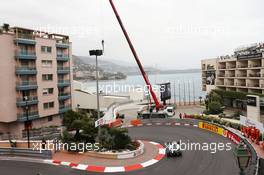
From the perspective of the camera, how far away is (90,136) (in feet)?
79.8

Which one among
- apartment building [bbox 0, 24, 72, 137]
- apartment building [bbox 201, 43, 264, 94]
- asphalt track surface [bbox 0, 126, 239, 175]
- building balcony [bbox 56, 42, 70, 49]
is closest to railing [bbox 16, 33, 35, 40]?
apartment building [bbox 0, 24, 72, 137]

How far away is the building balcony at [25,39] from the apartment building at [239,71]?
43733 mm

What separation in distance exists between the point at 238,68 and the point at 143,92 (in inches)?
907

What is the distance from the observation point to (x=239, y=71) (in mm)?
59406

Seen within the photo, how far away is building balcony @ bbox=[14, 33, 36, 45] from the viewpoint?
3890 cm

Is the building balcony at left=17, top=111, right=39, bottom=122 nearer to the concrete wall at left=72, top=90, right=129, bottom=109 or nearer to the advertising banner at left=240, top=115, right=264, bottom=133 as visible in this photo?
the concrete wall at left=72, top=90, right=129, bottom=109

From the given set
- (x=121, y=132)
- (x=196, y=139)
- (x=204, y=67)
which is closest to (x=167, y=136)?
(x=196, y=139)

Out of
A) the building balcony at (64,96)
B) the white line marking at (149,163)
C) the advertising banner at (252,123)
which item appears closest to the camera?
the white line marking at (149,163)

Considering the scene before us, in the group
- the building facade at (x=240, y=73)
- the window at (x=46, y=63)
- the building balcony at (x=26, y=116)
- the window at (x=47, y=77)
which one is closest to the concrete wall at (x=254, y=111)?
the building facade at (x=240, y=73)

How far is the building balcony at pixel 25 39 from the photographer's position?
38.9m

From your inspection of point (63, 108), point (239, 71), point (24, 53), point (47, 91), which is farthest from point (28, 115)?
point (239, 71)

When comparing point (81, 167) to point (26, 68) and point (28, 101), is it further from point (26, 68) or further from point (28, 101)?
point (26, 68)

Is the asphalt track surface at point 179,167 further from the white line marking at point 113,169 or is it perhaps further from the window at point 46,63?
the window at point 46,63

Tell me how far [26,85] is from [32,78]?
78.2 inches
